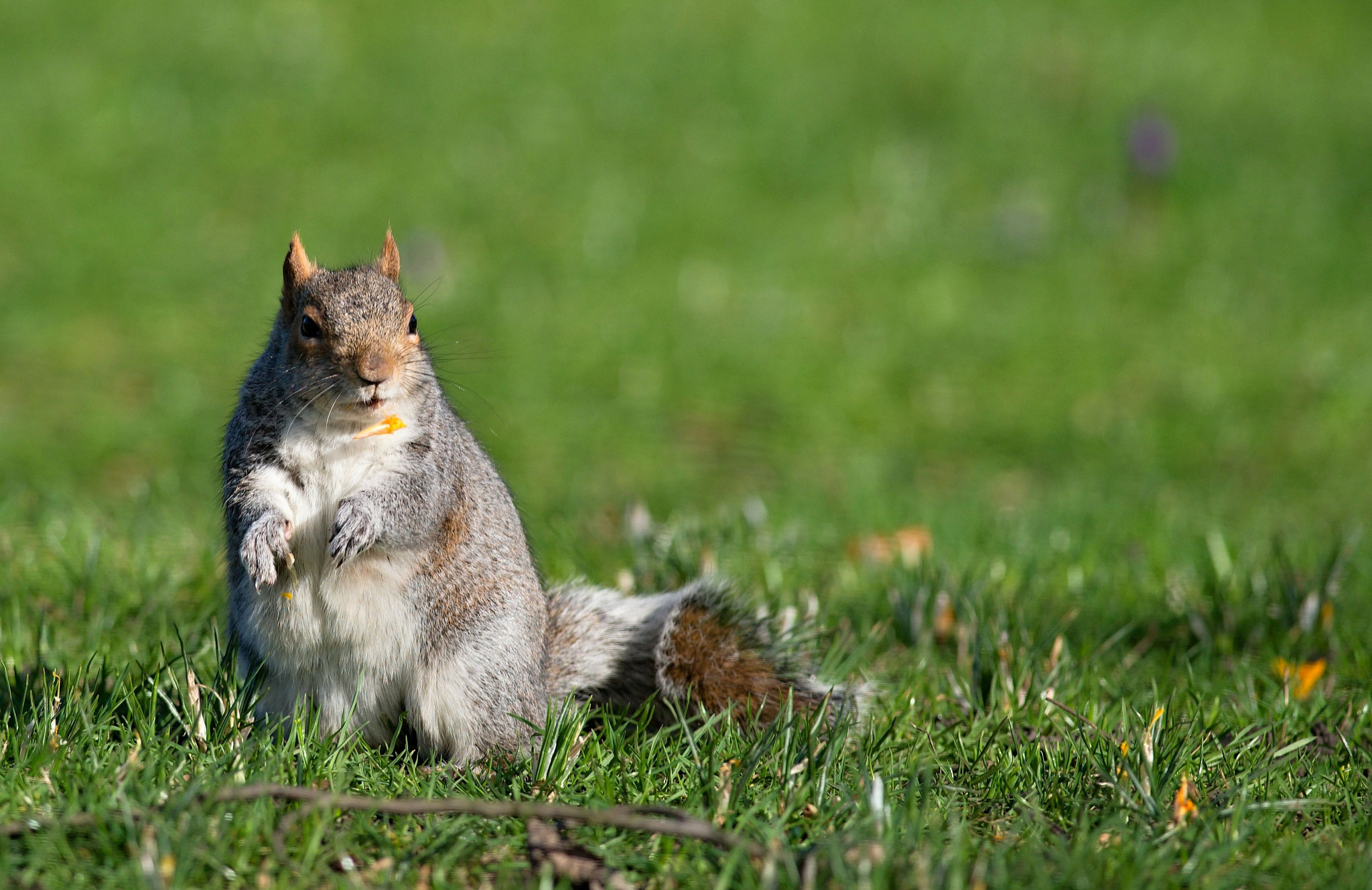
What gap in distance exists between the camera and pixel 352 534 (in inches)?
100.0

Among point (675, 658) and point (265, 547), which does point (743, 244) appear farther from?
point (265, 547)

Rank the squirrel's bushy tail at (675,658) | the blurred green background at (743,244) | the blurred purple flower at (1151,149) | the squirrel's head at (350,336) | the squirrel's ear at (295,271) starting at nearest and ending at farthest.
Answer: the squirrel's head at (350,336) < the squirrel's ear at (295,271) < the squirrel's bushy tail at (675,658) < the blurred green background at (743,244) < the blurred purple flower at (1151,149)

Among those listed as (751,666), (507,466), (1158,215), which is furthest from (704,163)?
(751,666)

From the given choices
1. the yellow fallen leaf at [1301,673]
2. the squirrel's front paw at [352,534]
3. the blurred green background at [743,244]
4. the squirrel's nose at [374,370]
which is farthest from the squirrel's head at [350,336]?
the yellow fallen leaf at [1301,673]

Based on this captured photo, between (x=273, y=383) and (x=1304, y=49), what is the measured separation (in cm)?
1011

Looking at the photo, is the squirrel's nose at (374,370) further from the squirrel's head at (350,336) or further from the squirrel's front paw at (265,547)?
the squirrel's front paw at (265,547)

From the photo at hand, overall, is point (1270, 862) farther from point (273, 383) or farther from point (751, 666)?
point (273, 383)

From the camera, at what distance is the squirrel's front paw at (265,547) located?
2510 mm

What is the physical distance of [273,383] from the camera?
273cm

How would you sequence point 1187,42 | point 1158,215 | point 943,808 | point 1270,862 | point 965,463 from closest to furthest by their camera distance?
point 1270,862 < point 943,808 < point 965,463 < point 1158,215 < point 1187,42

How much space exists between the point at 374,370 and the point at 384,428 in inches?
6.1

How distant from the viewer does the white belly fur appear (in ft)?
8.69

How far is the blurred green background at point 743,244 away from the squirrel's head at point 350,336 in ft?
4.84

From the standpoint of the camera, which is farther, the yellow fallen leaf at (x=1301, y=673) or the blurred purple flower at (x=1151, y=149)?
the blurred purple flower at (x=1151, y=149)
